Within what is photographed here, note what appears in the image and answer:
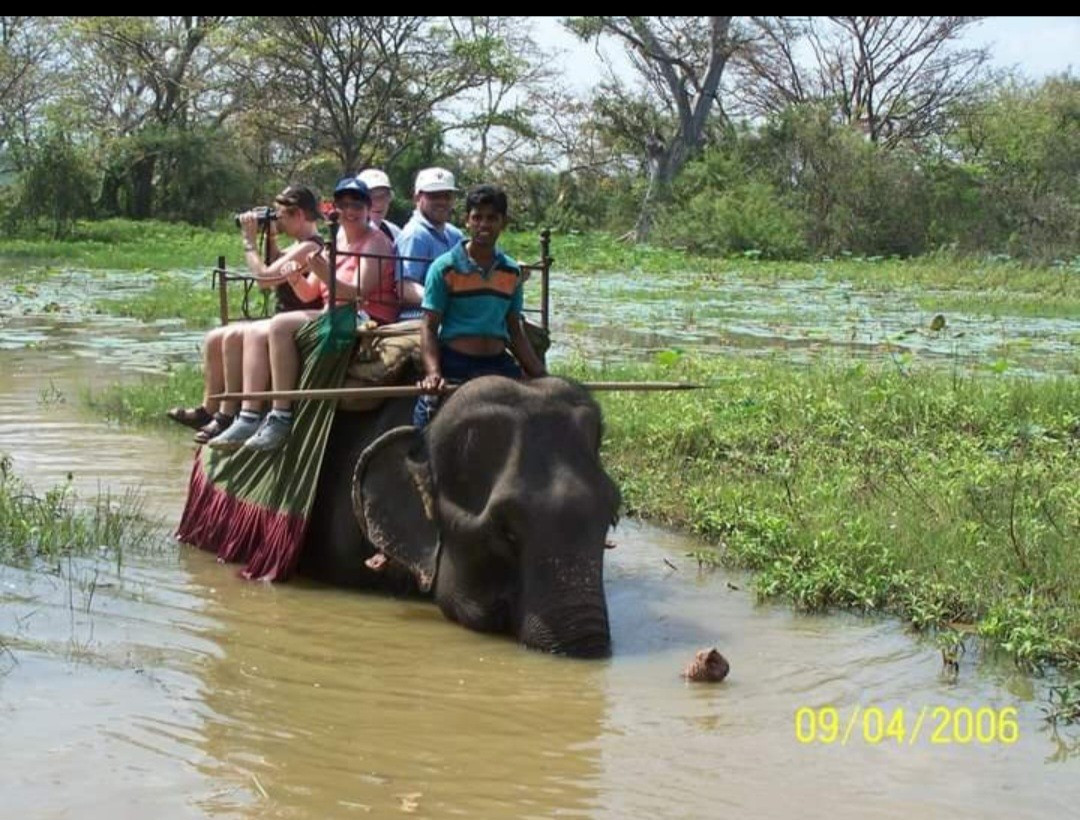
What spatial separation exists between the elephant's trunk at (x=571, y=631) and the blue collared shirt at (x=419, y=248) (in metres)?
2.35

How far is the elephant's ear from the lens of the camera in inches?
266

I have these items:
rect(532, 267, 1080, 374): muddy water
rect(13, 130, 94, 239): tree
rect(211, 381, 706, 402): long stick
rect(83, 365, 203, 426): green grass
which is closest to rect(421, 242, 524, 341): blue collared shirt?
rect(211, 381, 706, 402): long stick

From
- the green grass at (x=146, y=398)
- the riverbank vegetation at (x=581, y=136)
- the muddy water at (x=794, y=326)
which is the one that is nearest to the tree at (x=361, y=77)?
the riverbank vegetation at (x=581, y=136)

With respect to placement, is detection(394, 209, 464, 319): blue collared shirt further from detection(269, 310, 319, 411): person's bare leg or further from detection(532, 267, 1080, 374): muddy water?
detection(532, 267, 1080, 374): muddy water

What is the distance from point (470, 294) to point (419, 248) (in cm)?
107

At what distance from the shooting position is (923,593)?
6.70 metres

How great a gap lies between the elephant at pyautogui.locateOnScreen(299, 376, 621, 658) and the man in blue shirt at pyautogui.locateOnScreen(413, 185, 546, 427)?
1.03ft

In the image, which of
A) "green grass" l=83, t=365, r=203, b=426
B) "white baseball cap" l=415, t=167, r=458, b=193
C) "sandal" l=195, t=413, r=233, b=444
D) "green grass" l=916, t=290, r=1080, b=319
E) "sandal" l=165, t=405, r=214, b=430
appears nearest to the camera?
"sandal" l=195, t=413, r=233, b=444

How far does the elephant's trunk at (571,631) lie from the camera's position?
6.02 m

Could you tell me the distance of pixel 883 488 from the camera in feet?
27.7

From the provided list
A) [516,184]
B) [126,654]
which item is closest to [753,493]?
[126,654]

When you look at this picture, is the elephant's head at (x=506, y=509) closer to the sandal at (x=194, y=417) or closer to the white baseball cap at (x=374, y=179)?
the sandal at (x=194, y=417)

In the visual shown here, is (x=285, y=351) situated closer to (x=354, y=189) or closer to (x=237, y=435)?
(x=237, y=435)

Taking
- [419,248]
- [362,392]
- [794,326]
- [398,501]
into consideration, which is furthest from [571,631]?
[794,326]
